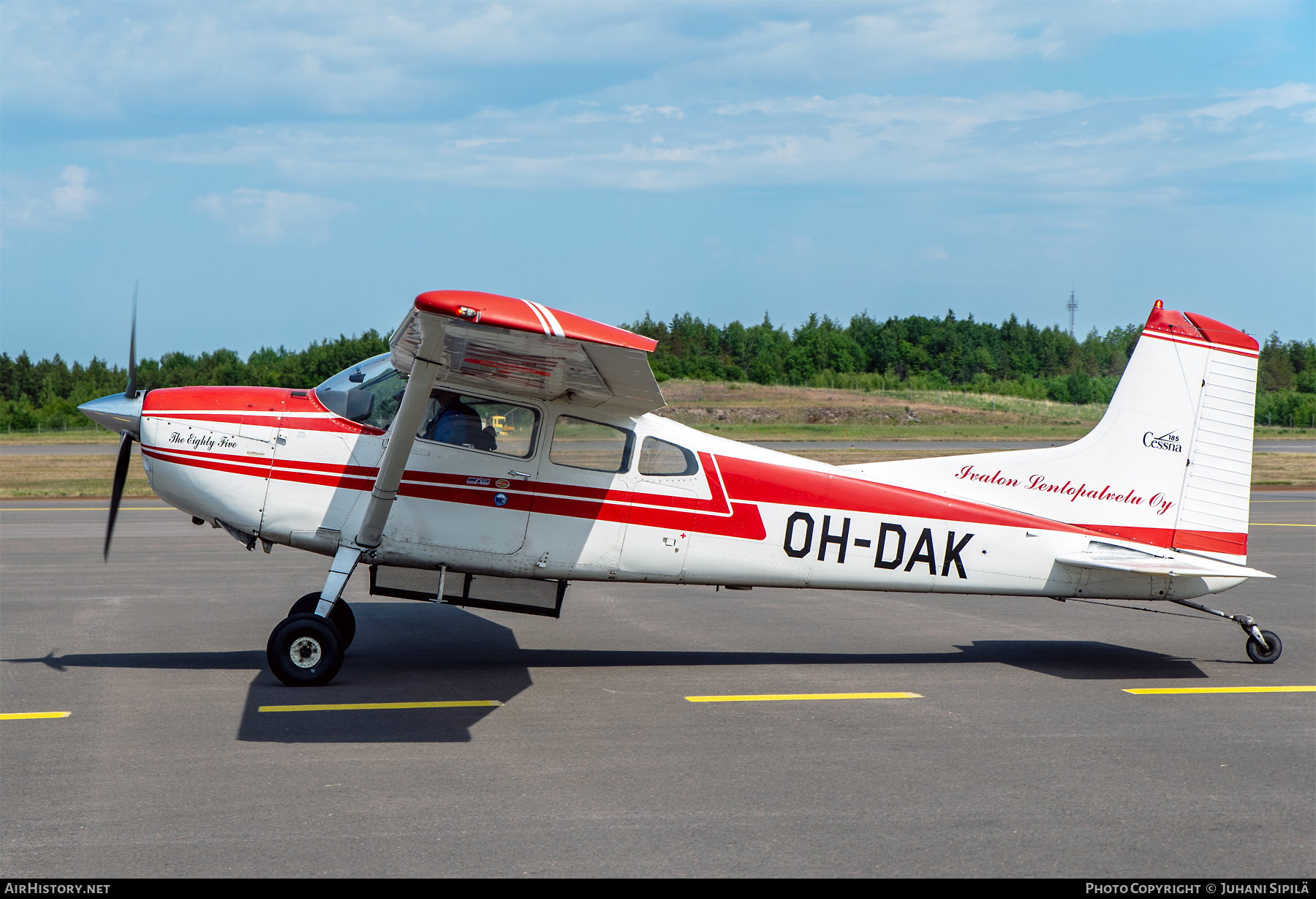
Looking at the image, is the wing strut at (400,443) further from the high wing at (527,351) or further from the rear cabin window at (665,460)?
the rear cabin window at (665,460)

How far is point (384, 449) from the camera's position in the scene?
24.4 ft

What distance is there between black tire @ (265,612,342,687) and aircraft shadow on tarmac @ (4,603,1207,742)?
10 centimetres

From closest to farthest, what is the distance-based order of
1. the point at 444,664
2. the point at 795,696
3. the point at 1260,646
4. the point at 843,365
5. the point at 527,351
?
the point at 527,351 → the point at 795,696 → the point at 444,664 → the point at 1260,646 → the point at 843,365

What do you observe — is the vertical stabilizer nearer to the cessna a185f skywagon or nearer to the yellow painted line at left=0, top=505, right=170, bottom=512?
the cessna a185f skywagon

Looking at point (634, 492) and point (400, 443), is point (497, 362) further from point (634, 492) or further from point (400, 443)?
point (634, 492)

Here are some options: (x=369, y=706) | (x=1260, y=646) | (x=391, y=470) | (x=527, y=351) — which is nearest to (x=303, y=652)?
(x=369, y=706)

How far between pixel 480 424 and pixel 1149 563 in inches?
209

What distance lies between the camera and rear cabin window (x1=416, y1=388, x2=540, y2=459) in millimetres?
7555

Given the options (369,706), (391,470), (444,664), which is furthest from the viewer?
(444,664)

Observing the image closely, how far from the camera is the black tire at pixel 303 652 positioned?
7055 mm

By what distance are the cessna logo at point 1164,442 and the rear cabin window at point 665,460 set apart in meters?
3.81

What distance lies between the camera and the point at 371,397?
7617 millimetres

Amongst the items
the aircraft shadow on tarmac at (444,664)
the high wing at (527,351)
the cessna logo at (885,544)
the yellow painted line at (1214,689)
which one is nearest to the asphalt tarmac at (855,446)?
the aircraft shadow on tarmac at (444,664)
